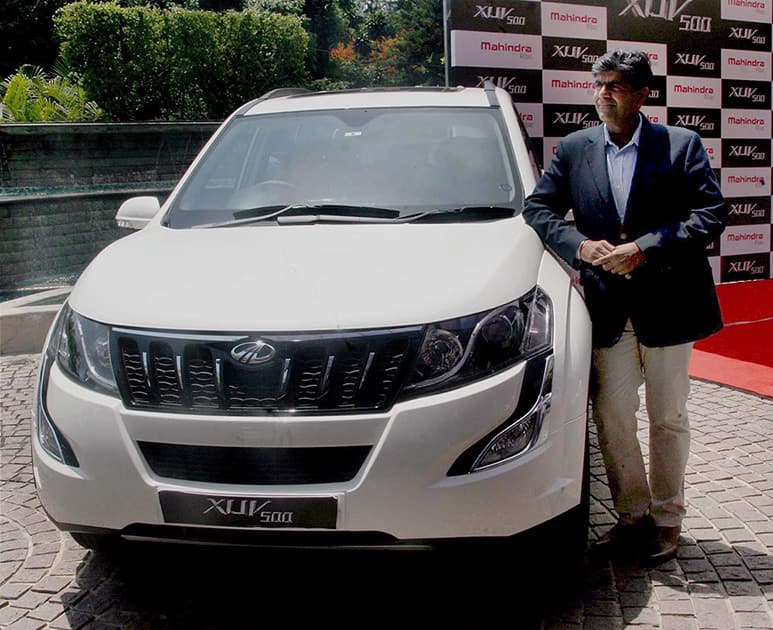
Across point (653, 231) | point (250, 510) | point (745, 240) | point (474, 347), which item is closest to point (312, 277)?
point (474, 347)

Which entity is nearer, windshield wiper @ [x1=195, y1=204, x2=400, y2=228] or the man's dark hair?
the man's dark hair

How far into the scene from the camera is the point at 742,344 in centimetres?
627

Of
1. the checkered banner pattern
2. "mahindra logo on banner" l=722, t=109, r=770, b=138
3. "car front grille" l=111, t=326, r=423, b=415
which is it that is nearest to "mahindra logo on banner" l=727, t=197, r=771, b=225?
the checkered banner pattern

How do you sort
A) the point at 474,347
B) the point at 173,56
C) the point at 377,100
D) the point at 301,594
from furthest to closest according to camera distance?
the point at 173,56
the point at 377,100
the point at 301,594
the point at 474,347

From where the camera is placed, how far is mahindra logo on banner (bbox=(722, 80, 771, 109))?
7.50 meters

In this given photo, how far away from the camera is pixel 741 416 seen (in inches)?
188

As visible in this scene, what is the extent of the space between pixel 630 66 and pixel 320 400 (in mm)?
1585

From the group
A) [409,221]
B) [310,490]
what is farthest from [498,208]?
[310,490]

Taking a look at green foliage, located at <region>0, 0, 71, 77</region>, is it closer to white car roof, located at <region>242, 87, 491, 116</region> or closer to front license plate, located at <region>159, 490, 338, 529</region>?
white car roof, located at <region>242, 87, 491, 116</region>

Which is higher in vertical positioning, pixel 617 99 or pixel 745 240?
pixel 617 99

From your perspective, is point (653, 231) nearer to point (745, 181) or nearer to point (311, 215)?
point (311, 215)

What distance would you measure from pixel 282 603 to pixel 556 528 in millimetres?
1007

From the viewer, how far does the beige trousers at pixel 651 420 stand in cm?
299

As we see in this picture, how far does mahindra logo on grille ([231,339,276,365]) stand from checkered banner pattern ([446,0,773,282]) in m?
4.30
